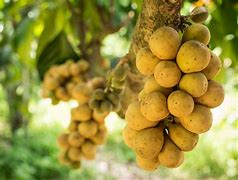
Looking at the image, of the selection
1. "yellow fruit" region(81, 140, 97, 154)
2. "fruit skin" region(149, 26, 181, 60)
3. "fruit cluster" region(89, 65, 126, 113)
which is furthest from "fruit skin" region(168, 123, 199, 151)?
"yellow fruit" region(81, 140, 97, 154)

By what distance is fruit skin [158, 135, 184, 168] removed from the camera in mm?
726

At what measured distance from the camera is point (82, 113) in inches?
50.2

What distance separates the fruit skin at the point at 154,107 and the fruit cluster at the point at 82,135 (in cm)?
49

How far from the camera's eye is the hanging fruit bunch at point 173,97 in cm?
69

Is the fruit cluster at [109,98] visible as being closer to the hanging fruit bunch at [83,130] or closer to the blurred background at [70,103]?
the hanging fruit bunch at [83,130]

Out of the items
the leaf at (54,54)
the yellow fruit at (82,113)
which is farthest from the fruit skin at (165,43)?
the leaf at (54,54)

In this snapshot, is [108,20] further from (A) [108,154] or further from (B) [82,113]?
(A) [108,154]

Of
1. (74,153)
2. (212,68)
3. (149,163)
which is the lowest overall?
(74,153)

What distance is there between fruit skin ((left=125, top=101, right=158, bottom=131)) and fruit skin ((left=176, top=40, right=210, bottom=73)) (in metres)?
0.09

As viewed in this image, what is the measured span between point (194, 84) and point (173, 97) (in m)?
0.04

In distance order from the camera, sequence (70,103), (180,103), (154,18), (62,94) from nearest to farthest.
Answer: (180,103) < (154,18) < (62,94) < (70,103)

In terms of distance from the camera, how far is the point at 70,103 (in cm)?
210

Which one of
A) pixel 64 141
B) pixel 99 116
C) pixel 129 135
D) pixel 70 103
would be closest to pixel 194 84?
pixel 129 135

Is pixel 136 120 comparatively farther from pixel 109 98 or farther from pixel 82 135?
pixel 82 135
